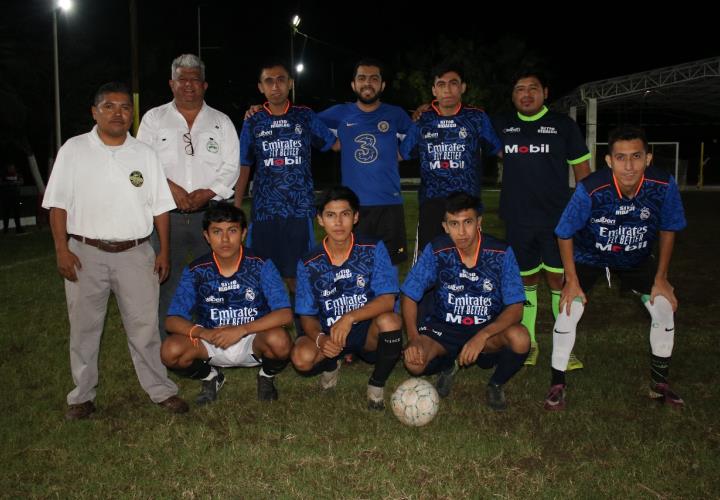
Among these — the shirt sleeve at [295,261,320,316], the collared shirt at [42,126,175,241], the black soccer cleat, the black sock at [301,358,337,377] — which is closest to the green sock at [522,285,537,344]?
the black sock at [301,358,337,377]

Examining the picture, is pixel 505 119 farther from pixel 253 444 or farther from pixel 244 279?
pixel 253 444

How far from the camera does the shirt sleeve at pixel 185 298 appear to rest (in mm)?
5004

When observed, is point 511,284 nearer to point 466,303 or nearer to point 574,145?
point 466,303

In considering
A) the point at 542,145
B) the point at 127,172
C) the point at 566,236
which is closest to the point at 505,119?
the point at 542,145

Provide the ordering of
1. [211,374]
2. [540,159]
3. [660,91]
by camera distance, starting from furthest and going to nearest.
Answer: [660,91] → [540,159] → [211,374]

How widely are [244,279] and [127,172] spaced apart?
44.0 inches

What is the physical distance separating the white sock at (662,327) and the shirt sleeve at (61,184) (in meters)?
4.18

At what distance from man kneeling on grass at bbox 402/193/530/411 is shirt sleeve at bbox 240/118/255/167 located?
1.94 meters

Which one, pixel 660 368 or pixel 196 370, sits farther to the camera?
pixel 196 370

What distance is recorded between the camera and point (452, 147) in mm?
5801

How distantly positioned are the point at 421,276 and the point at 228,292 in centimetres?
143

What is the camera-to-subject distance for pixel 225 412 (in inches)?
190

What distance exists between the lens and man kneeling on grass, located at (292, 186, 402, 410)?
4906 millimetres

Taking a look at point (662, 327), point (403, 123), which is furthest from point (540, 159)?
point (662, 327)
